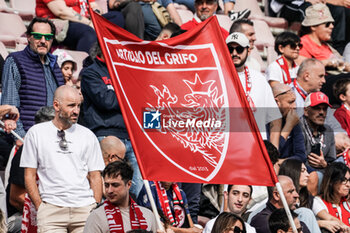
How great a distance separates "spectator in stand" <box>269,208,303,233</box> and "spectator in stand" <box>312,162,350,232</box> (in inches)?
53.6

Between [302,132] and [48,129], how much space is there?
3674 mm

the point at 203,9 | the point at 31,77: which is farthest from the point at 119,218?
the point at 203,9

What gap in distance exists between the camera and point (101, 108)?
8.77 meters

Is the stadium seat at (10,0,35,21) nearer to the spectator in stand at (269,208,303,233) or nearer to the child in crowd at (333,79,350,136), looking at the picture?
the child in crowd at (333,79,350,136)

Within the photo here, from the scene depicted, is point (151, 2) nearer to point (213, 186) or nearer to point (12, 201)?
point (213, 186)

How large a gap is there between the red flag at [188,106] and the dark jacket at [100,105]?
2.30 meters

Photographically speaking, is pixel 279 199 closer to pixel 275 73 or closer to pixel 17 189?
pixel 17 189

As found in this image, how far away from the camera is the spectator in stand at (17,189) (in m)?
7.86

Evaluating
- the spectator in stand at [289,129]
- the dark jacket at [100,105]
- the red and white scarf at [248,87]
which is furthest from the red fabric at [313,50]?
the dark jacket at [100,105]

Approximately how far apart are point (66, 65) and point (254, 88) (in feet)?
6.49

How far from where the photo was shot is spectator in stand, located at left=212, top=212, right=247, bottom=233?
734 cm

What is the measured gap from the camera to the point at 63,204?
288 inches

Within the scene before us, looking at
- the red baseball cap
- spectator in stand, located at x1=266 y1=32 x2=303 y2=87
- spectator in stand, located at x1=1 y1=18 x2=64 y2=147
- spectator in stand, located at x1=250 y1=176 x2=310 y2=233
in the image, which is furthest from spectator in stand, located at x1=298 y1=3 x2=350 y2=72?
spectator in stand, located at x1=1 y1=18 x2=64 y2=147

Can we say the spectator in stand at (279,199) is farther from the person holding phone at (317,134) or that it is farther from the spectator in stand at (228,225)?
the person holding phone at (317,134)
